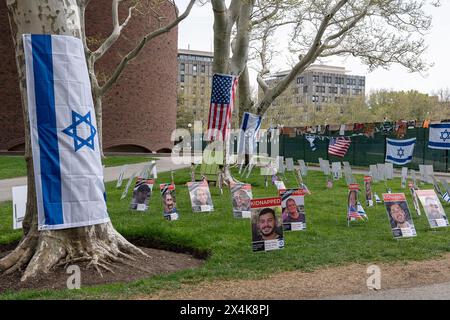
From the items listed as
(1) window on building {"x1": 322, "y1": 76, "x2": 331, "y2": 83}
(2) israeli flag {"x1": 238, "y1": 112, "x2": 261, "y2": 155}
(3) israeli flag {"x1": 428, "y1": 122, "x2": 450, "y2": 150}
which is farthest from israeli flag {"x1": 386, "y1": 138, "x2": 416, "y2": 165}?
(1) window on building {"x1": 322, "y1": 76, "x2": 331, "y2": 83}

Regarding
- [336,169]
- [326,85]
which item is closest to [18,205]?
[336,169]

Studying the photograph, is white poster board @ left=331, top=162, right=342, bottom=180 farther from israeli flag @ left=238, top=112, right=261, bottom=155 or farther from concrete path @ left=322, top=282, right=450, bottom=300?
concrete path @ left=322, top=282, right=450, bottom=300

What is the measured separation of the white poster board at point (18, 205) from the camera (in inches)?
292

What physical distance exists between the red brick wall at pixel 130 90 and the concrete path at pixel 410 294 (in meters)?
34.4

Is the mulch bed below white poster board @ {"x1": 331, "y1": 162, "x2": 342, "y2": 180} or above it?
below

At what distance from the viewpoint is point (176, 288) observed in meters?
5.95

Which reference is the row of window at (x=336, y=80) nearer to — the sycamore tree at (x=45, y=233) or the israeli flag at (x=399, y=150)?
the israeli flag at (x=399, y=150)

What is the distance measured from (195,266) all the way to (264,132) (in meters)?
41.0

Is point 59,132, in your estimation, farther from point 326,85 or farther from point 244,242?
point 326,85

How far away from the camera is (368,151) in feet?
102

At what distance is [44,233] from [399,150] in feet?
66.9

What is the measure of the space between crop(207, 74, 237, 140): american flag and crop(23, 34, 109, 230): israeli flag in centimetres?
915

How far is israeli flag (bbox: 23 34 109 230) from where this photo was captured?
5992 millimetres
